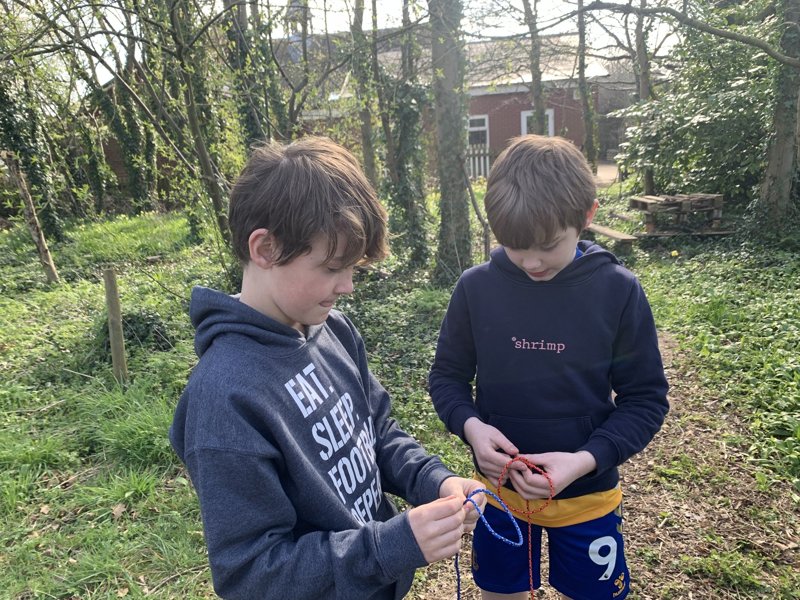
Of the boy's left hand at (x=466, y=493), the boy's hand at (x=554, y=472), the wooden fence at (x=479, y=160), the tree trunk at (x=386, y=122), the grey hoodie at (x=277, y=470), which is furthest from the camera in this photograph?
the wooden fence at (x=479, y=160)

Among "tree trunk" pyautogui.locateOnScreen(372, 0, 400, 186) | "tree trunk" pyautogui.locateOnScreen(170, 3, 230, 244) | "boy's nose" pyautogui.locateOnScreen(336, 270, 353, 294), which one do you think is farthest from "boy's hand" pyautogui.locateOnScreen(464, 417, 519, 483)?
"tree trunk" pyautogui.locateOnScreen(372, 0, 400, 186)

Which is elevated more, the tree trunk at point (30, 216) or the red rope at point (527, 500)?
the tree trunk at point (30, 216)

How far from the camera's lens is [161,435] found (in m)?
3.50

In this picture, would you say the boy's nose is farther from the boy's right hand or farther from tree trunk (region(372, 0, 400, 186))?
tree trunk (region(372, 0, 400, 186))

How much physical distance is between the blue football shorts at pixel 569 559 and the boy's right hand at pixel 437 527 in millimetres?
680

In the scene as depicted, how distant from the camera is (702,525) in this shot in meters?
2.68

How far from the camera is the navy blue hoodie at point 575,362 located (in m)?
1.54

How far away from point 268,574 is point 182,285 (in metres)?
6.84

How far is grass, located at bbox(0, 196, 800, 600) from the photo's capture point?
260 cm

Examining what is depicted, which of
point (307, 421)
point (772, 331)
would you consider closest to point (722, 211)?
point (772, 331)

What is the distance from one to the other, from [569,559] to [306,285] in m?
1.18

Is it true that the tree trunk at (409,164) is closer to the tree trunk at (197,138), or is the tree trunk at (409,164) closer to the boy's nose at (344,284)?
the tree trunk at (197,138)

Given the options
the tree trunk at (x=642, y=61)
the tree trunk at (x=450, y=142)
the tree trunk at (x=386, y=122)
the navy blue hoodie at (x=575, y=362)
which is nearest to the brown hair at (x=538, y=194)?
the navy blue hoodie at (x=575, y=362)

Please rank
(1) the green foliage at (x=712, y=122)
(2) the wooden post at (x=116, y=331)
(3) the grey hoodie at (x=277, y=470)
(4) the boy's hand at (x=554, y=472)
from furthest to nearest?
(1) the green foliage at (x=712, y=122), (2) the wooden post at (x=116, y=331), (4) the boy's hand at (x=554, y=472), (3) the grey hoodie at (x=277, y=470)
